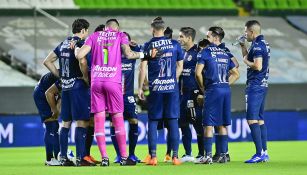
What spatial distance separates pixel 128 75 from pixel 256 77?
2.01 metres

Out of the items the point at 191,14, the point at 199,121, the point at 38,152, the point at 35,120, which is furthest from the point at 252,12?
the point at 199,121

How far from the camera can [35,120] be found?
20109 mm

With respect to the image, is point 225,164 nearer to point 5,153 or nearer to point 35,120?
point 5,153

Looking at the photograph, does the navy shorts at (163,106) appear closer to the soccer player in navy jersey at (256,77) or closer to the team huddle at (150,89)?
the team huddle at (150,89)

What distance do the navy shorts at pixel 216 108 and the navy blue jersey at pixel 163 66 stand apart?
2.30 feet

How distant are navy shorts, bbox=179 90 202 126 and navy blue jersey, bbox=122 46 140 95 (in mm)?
881

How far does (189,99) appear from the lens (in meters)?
14.3

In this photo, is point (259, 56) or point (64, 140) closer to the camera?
point (64, 140)

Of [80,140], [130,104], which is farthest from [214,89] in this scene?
[80,140]

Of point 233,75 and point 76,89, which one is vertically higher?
point 233,75

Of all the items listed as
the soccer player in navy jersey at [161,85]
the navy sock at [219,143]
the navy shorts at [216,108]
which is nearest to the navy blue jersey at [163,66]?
the soccer player in navy jersey at [161,85]

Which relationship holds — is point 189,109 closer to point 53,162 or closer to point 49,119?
point 49,119

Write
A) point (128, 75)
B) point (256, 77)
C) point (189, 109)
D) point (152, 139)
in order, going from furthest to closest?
point (189, 109), point (128, 75), point (256, 77), point (152, 139)

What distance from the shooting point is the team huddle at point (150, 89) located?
1247cm
